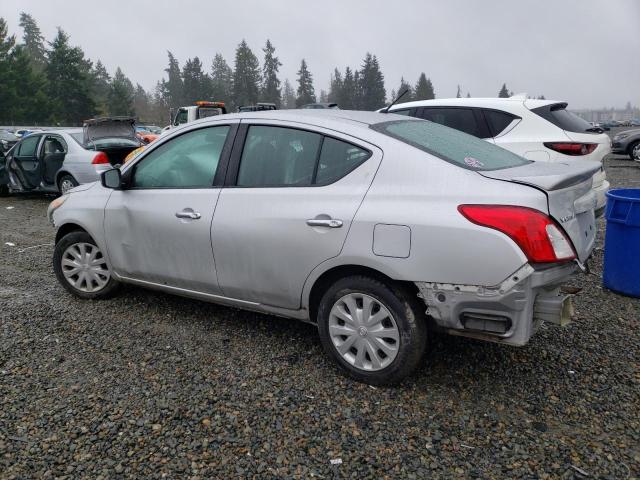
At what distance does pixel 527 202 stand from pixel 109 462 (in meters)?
2.42

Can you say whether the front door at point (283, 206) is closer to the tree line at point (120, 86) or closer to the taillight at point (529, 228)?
the taillight at point (529, 228)

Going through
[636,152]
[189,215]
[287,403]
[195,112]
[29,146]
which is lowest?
[287,403]

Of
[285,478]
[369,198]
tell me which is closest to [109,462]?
[285,478]

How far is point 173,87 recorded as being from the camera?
3809 inches

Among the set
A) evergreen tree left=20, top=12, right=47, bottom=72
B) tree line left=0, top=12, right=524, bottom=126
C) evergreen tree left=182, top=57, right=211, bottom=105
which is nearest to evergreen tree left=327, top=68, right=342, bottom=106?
tree line left=0, top=12, right=524, bottom=126

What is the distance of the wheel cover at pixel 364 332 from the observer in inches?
117

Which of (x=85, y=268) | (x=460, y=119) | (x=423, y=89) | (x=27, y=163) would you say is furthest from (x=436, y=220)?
(x=423, y=89)

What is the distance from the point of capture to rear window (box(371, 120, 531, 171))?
302 cm

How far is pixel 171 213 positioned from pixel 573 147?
4452 millimetres

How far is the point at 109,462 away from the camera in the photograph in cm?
248

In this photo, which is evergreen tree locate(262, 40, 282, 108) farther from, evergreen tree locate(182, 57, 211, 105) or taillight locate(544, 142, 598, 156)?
taillight locate(544, 142, 598, 156)

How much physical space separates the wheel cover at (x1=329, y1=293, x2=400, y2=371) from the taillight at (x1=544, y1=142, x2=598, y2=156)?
3892 millimetres

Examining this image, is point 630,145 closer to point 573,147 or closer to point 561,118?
point 561,118

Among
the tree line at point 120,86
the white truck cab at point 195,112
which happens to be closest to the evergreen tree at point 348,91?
the tree line at point 120,86
